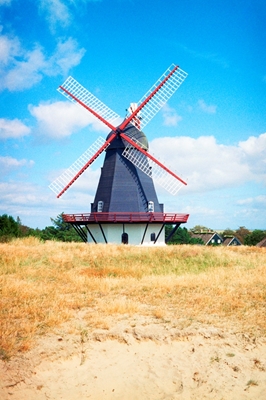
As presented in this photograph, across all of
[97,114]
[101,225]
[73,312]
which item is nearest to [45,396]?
[73,312]

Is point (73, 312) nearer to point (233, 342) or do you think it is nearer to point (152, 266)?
point (233, 342)

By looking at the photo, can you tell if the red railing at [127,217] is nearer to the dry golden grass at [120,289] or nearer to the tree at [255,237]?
the dry golden grass at [120,289]

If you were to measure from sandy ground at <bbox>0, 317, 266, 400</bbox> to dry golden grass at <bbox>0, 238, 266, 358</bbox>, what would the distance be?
1.62 feet

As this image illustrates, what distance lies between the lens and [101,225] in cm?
2697

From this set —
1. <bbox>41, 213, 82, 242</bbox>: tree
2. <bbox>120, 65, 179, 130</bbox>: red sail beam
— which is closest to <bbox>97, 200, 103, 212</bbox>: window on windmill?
<bbox>120, 65, 179, 130</bbox>: red sail beam

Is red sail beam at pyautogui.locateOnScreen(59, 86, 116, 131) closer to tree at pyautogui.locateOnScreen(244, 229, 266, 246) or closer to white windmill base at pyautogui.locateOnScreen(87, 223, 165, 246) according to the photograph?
white windmill base at pyautogui.locateOnScreen(87, 223, 165, 246)

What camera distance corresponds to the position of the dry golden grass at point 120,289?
28.3ft

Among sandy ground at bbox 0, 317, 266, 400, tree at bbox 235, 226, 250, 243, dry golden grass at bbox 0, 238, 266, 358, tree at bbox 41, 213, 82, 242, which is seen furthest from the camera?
tree at bbox 235, 226, 250, 243

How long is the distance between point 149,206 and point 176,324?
19.4 m

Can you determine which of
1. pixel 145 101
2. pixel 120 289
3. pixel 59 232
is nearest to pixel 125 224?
pixel 145 101

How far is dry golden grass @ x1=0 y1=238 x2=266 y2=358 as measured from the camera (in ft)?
28.3

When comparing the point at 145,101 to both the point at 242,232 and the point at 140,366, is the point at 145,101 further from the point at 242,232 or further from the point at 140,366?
the point at 242,232

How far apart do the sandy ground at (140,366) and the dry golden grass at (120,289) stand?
0.49m

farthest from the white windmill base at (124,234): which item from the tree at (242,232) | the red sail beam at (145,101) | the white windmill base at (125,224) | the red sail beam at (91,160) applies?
the tree at (242,232)
